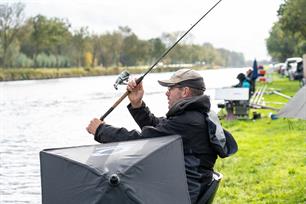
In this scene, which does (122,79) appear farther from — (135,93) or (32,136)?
(32,136)

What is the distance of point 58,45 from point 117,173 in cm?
11050

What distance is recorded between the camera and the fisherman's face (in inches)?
179

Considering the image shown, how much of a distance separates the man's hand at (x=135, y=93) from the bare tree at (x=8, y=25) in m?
91.9

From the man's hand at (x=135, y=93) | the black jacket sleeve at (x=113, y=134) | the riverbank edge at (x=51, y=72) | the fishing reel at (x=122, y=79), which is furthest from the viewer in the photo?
the riverbank edge at (x=51, y=72)

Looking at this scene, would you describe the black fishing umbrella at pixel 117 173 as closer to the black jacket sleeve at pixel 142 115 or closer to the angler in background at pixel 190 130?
the angler in background at pixel 190 130

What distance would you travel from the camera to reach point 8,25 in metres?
97.2

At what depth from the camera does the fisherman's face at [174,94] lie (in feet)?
14.9

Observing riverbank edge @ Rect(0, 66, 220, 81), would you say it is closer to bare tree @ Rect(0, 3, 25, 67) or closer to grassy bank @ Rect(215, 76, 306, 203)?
bare tree @ Rect(0, 3, 25, 67)

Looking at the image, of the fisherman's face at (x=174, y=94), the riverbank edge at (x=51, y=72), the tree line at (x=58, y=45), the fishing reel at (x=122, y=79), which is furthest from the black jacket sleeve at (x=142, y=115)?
the tree line at (x=58, y=45)

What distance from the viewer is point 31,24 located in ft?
339

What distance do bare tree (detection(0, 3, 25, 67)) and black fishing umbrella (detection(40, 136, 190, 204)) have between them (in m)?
92.9

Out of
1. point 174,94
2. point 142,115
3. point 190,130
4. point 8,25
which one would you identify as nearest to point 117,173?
point 190,130

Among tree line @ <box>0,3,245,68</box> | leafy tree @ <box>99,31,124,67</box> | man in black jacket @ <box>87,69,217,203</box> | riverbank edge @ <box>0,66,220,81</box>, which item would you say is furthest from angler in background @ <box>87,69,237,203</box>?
leafy tree @ <box>99,31,124,67</box>

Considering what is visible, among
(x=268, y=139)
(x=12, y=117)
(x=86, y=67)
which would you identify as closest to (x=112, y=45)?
(x=86, y=67)
